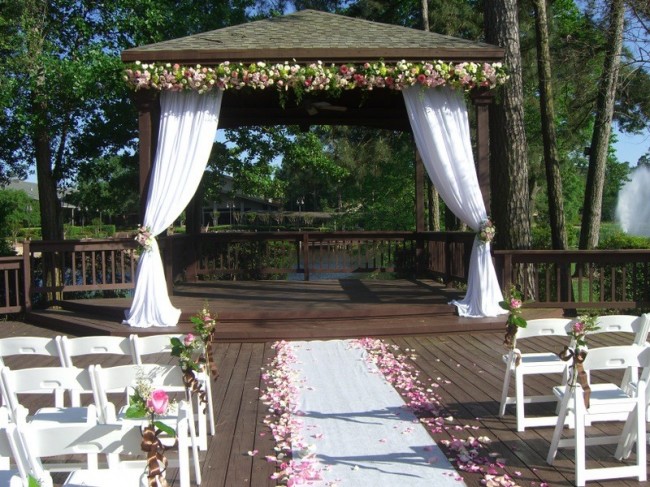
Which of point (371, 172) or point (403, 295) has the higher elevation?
point (371, 172)

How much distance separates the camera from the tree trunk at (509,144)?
30.9 feet

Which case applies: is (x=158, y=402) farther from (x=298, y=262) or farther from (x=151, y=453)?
(x=298, y=262)

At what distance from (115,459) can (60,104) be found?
10637mm

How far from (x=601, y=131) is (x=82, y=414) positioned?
12.2 m

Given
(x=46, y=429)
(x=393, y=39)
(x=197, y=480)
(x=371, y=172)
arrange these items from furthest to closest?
1. (x=371, y=172)
2. (x=393, y=39)
3. (x=197, y=480)
4. (x=46, y=429)

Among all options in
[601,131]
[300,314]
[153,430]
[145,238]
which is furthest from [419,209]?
[153,430]

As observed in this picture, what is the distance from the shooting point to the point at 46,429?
8.11 feet

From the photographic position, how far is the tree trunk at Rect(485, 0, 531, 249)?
9.41 m

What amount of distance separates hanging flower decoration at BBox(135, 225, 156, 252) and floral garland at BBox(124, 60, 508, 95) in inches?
66.6

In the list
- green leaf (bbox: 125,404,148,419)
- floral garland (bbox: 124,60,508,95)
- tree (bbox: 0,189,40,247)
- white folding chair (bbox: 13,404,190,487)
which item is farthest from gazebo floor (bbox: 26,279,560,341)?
tree (bbox: 0,189,40,247)

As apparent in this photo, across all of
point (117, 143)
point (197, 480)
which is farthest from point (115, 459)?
point (117, 143)

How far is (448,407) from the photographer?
15.8 ft

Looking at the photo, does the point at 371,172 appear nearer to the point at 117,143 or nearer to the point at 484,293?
the point at 117,143

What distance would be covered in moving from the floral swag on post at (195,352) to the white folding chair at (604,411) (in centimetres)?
210
